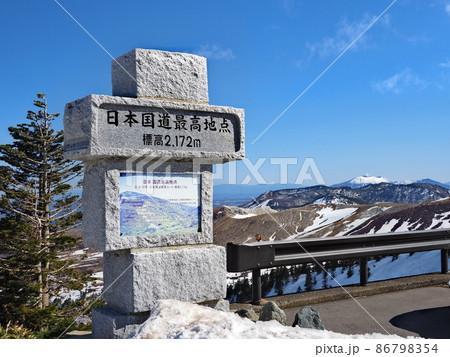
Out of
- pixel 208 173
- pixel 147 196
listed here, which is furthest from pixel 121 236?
pixel 208 173

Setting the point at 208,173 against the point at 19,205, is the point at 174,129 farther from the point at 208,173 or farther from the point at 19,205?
the point at 19,205

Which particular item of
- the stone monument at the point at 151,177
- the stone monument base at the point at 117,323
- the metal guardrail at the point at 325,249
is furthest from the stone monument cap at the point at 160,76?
the stone monument base at the point at 117,323

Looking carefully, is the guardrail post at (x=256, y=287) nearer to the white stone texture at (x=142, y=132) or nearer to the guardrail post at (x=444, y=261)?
the white stone texture at (x=142, y=132)

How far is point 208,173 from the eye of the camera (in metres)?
5.81

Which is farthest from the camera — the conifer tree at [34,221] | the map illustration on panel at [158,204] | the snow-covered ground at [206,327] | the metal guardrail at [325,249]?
the conifer tree at [34,221]

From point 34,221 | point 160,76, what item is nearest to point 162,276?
point 160,76

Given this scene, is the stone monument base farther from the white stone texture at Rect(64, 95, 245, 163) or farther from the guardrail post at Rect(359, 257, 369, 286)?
the guardrail post at Rect(359, 257, 369, 286)

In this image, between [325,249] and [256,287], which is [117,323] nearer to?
[256,287]

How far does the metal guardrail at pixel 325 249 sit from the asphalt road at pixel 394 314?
679 mm

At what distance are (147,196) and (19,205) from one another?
1537 centimetres

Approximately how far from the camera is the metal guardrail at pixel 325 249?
5945mm

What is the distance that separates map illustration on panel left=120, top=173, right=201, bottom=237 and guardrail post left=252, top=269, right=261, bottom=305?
3.87 feet

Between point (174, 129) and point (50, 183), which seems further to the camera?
point (50, 183)
